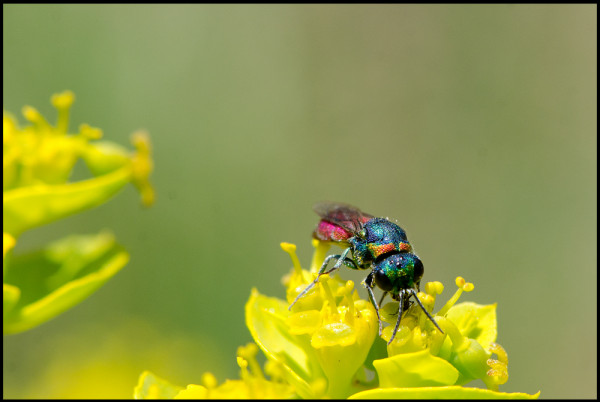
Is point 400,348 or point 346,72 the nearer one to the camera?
point 400,348

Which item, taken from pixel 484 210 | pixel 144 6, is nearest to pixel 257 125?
pixel 144 6

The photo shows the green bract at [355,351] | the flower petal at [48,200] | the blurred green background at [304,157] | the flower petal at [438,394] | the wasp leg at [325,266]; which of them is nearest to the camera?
the flower petal at [438,394]

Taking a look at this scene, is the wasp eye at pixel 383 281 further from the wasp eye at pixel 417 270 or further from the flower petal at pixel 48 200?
the flower petal at pixel 48 200

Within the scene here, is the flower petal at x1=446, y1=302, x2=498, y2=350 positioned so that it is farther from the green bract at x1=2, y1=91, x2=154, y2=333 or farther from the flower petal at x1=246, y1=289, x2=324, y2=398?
the green bract at x1=2, y1=91, x2=154, y2=333

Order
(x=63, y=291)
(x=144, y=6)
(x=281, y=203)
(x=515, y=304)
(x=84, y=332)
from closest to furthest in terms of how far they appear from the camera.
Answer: (x=63, y=291), (x=84, y=332), (x=515, y=304), (x=281, y=203), (x=144, y=6)

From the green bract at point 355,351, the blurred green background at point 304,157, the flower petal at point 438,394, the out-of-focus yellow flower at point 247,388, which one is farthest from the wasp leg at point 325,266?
the blurred green background at point 304,157

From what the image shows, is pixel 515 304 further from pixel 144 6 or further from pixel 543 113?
pixel 144 6

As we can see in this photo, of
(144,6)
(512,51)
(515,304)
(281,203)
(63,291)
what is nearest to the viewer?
(63,291)
